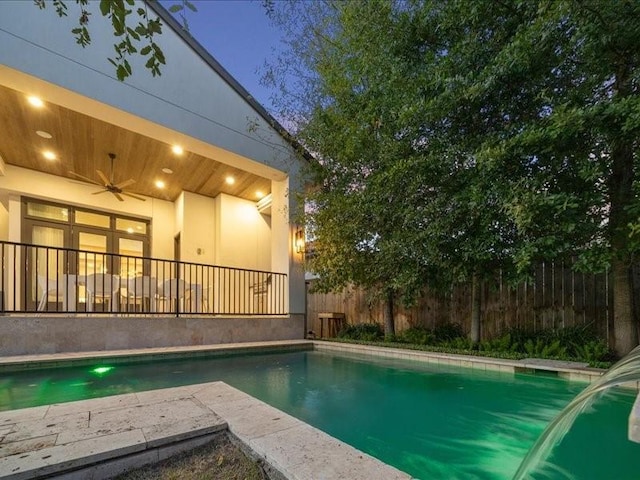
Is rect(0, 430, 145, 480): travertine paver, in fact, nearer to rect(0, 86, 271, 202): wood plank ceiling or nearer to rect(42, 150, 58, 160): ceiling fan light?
rect(0, 86, 271, 202): wood plank ceiling

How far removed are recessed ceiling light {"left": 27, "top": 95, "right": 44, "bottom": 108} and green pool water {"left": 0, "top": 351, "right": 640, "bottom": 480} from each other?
3768 mm

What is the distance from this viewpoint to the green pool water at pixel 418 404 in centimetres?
214

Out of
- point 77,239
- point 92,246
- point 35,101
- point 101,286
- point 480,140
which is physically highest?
point 35,101

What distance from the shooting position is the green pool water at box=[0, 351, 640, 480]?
2143 millimetres

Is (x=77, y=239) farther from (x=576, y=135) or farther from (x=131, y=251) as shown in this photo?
(x=576, y=135)

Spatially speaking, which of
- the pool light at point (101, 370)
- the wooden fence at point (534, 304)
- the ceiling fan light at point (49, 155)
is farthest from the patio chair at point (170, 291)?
the wooden fence at point (534, 304)

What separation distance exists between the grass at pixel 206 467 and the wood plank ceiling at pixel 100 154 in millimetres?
5685

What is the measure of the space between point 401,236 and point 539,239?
5.92ft

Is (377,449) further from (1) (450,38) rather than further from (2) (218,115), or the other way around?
(2) (218,115)

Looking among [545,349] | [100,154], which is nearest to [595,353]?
[545,349]

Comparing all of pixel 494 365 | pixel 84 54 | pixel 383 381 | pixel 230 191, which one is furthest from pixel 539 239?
pixel 230 191

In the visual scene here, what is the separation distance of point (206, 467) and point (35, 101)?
588 centimetres

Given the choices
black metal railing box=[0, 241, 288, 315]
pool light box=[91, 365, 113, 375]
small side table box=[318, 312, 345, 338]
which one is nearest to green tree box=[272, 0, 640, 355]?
small side table box=[318, 312, 345, 338]

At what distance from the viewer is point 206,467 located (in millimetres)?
1678
